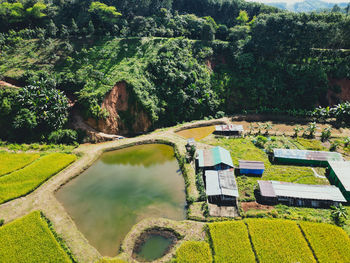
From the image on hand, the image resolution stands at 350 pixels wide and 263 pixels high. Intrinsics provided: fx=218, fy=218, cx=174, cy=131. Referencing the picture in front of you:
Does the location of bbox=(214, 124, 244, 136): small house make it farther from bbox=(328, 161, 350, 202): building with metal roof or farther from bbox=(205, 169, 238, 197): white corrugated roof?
bbox=(328, 161, 350, 202): building with metal roof

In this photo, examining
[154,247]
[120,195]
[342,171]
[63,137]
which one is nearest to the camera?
[154,247]

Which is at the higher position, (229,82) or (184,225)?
(229,82)

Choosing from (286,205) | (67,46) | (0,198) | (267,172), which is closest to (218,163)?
(267,172)

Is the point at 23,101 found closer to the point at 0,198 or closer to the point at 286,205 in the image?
the point at 0,198

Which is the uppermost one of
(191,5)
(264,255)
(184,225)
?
(191,5)

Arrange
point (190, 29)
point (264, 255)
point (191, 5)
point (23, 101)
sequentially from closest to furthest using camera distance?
point (264, 255), point (23, 101), point (190, 29), point (191, 5)

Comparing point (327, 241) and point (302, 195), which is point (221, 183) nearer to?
point (302, 195)

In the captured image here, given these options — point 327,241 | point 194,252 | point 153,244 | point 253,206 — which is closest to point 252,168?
point 253,206
